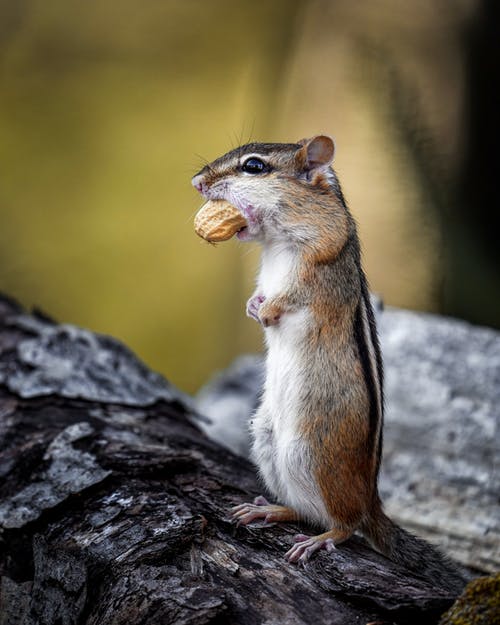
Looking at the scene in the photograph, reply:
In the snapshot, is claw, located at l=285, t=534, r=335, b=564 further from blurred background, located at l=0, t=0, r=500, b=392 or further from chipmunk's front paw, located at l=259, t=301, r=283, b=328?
blurred background, located at l=0, t=0, r=500, b=392

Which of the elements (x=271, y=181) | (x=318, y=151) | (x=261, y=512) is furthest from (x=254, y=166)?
(x=261, y=512)

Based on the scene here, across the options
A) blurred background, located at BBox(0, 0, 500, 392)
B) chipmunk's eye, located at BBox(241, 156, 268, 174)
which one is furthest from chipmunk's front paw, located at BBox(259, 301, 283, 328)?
blurred background, located at BBox(0, 0, 500, 392)

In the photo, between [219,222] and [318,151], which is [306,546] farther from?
[318,151]

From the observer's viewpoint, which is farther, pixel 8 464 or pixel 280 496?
pixel 8 464

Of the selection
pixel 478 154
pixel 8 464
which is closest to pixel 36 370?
pixel 8 464

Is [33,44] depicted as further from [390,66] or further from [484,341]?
[484,341]

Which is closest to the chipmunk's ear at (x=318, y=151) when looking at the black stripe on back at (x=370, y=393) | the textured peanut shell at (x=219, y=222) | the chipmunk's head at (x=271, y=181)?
the chipmunk's head at (x=271, y=181)
